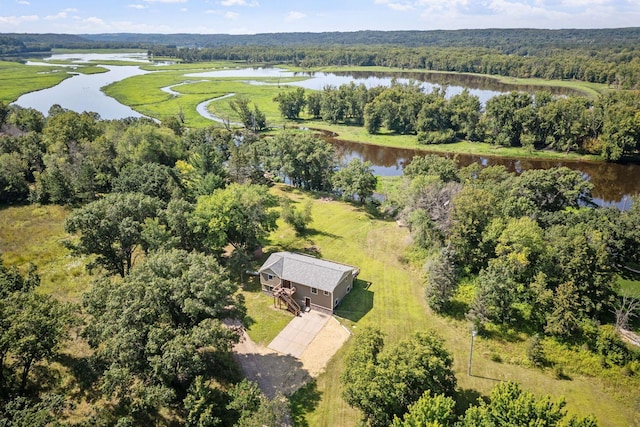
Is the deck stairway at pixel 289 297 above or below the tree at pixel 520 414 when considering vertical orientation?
below

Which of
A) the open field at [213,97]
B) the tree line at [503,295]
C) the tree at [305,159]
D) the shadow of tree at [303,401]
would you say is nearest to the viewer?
the tree line at [503,295]

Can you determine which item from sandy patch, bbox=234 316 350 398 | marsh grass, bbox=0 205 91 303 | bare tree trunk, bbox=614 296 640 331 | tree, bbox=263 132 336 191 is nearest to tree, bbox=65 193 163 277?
marsh grass, bbox=0 205 91 303

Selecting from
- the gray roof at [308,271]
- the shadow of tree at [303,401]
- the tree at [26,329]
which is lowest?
the shadow of tree at [303,401]

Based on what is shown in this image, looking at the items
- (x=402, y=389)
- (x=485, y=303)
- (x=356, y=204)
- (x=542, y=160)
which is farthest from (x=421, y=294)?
(x=542, y=160)

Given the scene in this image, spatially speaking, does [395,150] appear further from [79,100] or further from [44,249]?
[79,100]

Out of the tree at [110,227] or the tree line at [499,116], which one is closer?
the tree at [110,227]

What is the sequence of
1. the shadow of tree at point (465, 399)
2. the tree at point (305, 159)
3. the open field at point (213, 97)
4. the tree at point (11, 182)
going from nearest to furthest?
1. the shadow of tree at point (465, 399)
2. the tree at point (11, 182)
3. the tree at point (305, 159)
4. the open field at point (213, 97)

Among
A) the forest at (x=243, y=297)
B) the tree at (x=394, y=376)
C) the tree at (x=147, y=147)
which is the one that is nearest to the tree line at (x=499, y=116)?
the forest at (x=243, y=297)

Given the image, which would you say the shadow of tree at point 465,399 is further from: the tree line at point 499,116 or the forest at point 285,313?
the tree line at point 499,116

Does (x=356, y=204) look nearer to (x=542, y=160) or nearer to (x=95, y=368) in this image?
(x=95, y=368)
